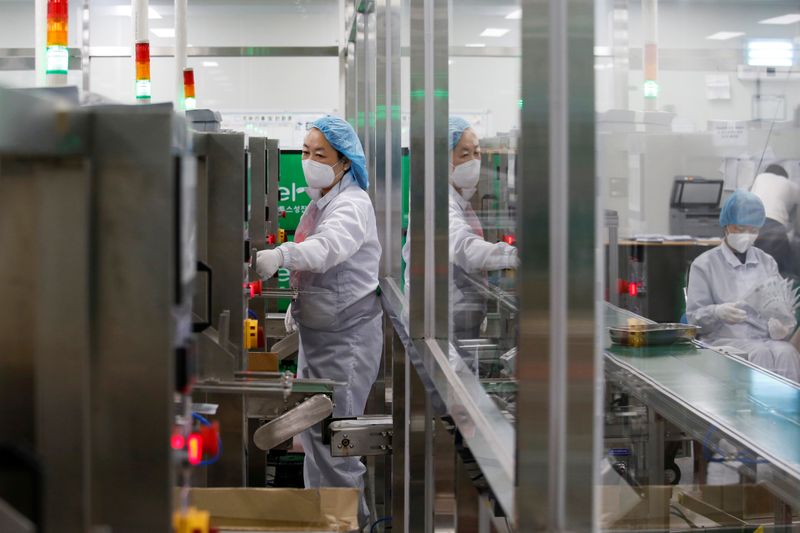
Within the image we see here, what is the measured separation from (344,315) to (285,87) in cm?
382

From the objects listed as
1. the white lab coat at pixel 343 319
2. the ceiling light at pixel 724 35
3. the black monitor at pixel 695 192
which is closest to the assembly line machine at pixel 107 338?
the ceiling light at pixel 724 35

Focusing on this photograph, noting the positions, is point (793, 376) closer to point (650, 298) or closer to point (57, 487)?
point (650, 298)

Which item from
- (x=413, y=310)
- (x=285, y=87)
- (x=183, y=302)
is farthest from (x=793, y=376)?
(x=285, y=87)

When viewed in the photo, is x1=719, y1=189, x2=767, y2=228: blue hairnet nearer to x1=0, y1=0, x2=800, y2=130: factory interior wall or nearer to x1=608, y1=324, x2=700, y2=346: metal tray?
x1=608, y1=324, x2=700, y2=346: metal tray

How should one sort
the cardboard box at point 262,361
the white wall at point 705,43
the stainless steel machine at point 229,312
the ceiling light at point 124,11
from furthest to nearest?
the ceiling light at point 124,11
the cardboard box at point 262,361
the white wall at point 705,43
the stainless steel machine at point 229,312

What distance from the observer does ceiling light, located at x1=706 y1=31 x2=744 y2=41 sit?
2545 millimetres

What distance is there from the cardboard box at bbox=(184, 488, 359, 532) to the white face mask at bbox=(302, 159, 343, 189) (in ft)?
5.65

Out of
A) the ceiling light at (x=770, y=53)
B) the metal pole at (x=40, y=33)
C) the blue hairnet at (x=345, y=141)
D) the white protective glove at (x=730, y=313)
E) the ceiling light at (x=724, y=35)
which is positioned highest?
the metal pole at (x=40, y=33)

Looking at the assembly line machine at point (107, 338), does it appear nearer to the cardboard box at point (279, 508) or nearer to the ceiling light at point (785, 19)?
the cardboard box at point (279, 508)

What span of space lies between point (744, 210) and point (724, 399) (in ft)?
4.57

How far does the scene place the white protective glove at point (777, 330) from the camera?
3.00 m

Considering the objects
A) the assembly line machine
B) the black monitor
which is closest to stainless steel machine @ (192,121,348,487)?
the assembly line machine

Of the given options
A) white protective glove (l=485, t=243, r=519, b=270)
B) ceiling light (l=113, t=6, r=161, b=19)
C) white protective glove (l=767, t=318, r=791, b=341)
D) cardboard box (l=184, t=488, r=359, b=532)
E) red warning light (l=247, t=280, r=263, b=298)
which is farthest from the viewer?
ceiling light (l=113, t=6, r=161, b=19)

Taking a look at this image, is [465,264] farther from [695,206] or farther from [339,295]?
[695,206]
